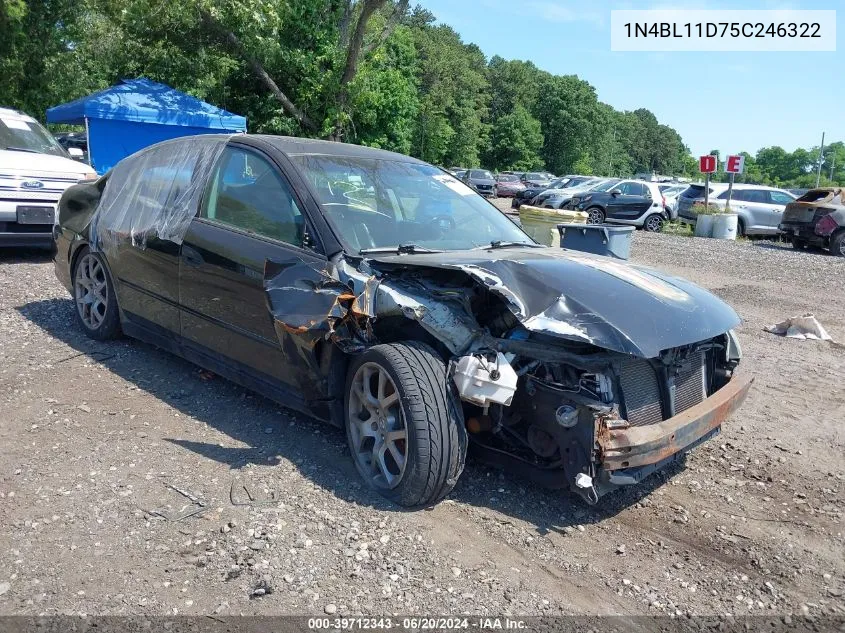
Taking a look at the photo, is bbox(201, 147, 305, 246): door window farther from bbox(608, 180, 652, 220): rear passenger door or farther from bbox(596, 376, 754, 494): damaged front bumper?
bbox(608, 180, 652, 220): rear passenger door

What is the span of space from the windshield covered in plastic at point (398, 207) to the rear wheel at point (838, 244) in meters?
13.9

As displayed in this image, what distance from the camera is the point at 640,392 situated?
3.45 m

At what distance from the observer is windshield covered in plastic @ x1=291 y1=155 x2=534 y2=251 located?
13.3 ft

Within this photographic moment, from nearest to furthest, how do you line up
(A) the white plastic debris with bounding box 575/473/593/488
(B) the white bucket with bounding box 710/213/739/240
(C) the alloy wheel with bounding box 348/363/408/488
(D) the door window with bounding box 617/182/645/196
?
(A) the white plastic debris with bounding box 575/473/593/488 → (C) the alloy wheel with bounding box 348/363/408/488 → (B) the white bucket with bounding box 710/213/739/240 → (D) the door window with bounding box 617/182/645/196

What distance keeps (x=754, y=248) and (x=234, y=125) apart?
42.7 ft

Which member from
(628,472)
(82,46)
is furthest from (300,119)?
(628,472)

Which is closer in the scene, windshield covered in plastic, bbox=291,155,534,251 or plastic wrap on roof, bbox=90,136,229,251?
windshield covered in plastic, bbox=291,155,534,251

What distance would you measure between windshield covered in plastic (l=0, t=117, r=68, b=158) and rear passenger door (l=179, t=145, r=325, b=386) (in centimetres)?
638

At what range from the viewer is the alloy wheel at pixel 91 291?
225 inches

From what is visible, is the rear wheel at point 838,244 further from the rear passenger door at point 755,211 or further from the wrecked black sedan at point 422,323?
the wrecked black sedan at point 422,323

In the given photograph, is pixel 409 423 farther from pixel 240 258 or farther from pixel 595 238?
pixel 595 238

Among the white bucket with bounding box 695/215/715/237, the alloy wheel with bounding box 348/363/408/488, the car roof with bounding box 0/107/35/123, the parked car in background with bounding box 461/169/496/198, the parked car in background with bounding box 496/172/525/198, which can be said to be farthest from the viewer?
the parked car in background with bounding box 496/172/525/198

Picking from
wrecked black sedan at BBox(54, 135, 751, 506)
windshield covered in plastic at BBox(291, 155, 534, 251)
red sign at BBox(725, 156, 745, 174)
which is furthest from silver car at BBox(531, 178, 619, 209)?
wrecked black sedan at BBox(54, 135, 751, 506)

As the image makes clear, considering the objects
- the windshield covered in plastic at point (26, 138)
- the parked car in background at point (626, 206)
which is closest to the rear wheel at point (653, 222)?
the parked car in background at point (626, 206)
